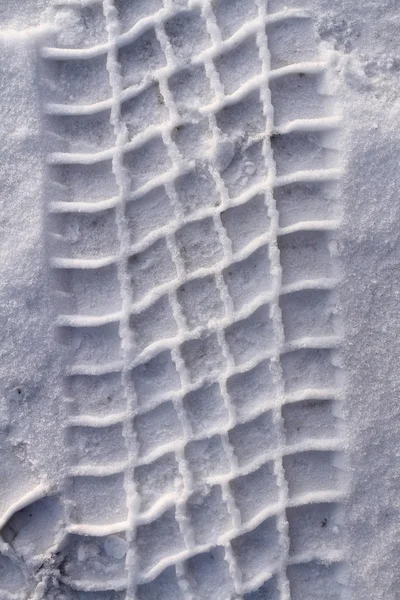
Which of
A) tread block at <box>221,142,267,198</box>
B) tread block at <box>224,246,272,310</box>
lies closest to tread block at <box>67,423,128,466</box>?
tread block at <box>224,246,272,310</box>

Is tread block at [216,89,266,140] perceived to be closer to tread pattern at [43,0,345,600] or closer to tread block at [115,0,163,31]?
tread pattern at [43,0,345,600]

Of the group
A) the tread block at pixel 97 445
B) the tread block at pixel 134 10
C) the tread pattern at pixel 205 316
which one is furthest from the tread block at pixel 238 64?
the tread block at pixel 97 445

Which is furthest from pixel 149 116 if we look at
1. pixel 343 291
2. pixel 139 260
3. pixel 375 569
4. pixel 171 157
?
pixel 375 569

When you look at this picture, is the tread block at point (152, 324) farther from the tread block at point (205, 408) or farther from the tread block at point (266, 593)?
the tread block at point (266, 593)

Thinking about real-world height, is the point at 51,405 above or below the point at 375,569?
above

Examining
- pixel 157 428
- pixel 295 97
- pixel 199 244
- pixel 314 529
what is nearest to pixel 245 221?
pixel 199 244

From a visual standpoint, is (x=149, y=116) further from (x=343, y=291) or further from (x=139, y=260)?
(x=343, y=291)

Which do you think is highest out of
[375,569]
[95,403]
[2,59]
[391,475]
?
[2,59]
